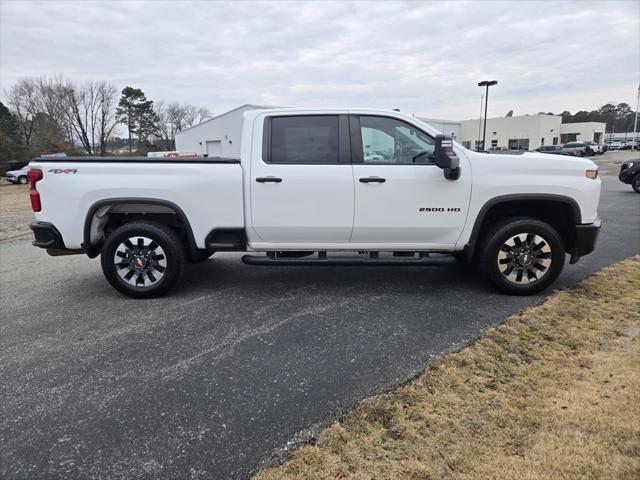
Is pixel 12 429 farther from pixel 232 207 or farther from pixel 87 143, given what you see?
pixel 87 143

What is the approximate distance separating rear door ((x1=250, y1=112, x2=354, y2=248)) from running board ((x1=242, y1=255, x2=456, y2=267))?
21cm

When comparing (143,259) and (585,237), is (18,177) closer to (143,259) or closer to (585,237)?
(143,259)

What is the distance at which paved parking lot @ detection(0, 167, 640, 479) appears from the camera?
250 cm

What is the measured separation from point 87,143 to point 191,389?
83.3m

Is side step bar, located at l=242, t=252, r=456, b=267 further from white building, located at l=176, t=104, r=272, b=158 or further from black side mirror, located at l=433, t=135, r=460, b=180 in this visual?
white building, located at l=176, t=104, r=272, b=158

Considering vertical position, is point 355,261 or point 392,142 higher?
point 392,142

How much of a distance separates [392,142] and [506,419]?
2.94m

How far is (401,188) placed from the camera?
14.9 ft

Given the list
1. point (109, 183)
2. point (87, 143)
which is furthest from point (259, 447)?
point (87, 143)

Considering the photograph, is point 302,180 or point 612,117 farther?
point 612,117

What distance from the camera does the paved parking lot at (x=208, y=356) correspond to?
250 centimetres

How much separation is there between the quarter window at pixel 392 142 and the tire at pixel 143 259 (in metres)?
2.28

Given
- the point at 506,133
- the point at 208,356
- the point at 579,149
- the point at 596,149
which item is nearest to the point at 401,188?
the point at 208,356

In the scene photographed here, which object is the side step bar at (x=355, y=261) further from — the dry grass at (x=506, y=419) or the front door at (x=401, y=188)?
the dry grass at (x=506, y=419)
